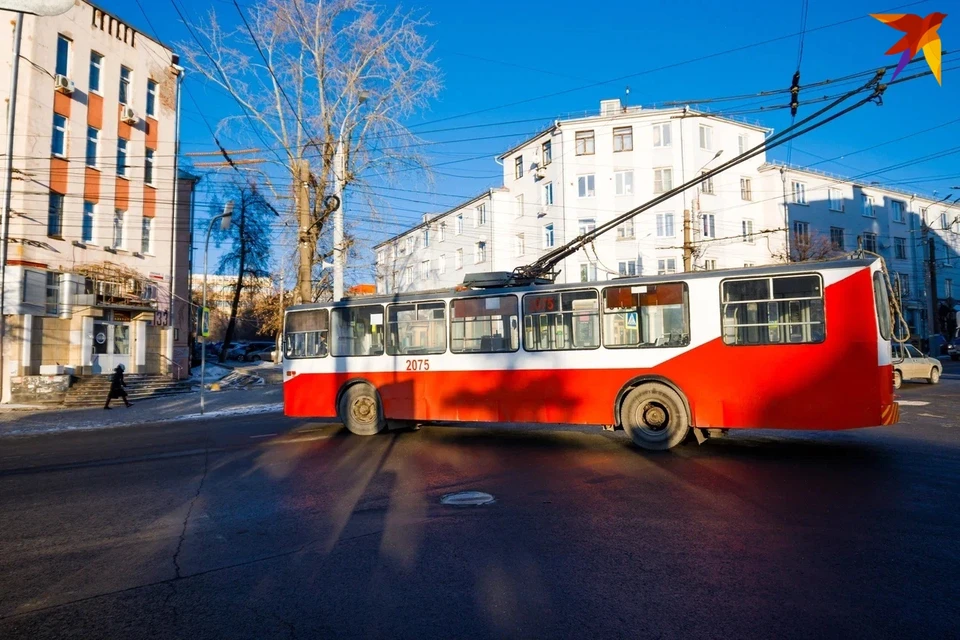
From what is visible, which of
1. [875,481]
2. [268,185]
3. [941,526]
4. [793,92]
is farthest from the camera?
[268,185]

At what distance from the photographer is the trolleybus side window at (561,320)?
1050cm

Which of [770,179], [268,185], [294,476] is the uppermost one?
[770,179]

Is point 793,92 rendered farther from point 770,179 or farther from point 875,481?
point 770,179

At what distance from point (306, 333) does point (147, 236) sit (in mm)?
18843

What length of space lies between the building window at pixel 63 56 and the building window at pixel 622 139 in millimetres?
28259

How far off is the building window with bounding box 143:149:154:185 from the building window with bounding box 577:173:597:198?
928 inches

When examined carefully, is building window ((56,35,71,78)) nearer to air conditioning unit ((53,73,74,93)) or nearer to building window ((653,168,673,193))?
air conditioning unit ((53,73,74,93))

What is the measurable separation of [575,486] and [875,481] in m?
3.59

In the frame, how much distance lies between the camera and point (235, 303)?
143 feet

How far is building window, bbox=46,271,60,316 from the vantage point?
22750 mm

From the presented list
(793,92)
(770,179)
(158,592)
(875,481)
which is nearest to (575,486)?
(875,481)

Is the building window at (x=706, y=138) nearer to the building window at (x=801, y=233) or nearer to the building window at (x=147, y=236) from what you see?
the building window at (x=801, y=233)

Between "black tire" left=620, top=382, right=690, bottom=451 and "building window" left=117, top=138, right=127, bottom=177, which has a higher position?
"building window" left=117, top=138, right=127, bottom=177

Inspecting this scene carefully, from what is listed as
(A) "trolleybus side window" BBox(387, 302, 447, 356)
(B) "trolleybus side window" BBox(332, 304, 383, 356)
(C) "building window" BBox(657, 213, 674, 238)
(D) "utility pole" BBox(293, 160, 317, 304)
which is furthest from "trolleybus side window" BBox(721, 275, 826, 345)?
(C) "building window" BBox(657, 213, 674, 238)
